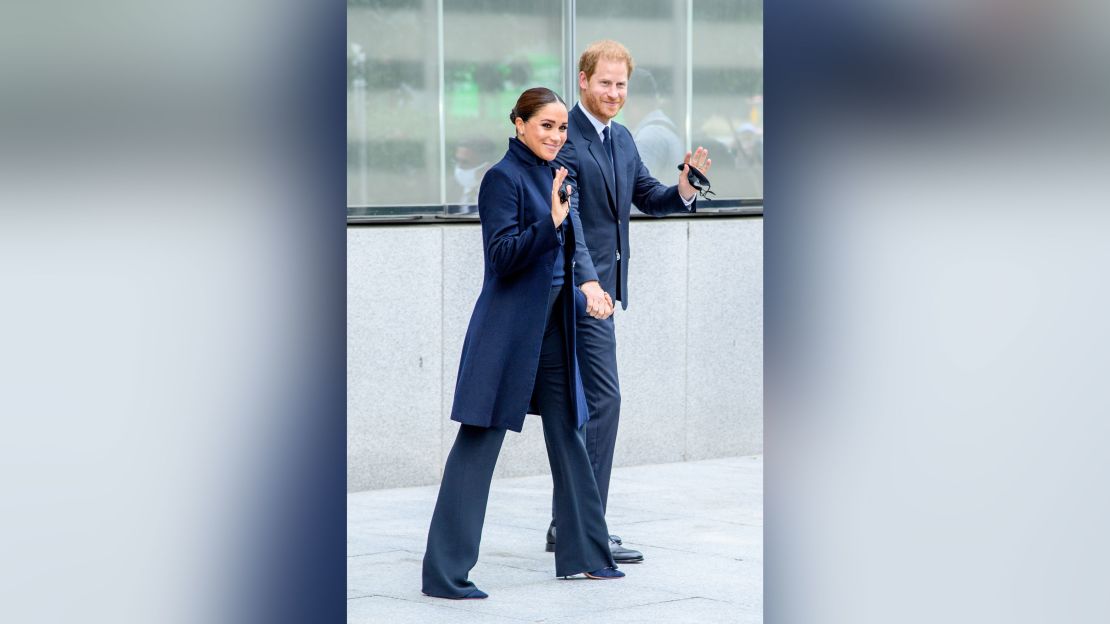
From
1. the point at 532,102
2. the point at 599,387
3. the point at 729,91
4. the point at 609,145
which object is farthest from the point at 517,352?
the point at 729,91

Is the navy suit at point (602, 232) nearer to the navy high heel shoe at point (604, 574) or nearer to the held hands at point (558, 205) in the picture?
the navy high heel shoe at point (604, 574)

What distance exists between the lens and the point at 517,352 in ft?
19.4

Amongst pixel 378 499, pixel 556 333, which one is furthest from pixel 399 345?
pixel 556 333

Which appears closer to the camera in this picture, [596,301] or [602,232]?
[596,301]

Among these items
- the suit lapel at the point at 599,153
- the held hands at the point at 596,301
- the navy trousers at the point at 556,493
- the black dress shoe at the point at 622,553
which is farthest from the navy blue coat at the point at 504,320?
the black dress shoe at the point at 622,553

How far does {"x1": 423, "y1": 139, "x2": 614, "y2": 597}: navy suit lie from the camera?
5895mm

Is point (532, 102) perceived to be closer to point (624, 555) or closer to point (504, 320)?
point (504, 320)

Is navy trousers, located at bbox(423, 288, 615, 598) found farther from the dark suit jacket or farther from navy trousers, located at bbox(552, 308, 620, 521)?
the dark suit jacket

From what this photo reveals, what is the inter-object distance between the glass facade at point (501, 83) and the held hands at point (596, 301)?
8.81 feet

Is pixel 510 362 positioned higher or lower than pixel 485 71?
lower

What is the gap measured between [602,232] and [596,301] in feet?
2.26
